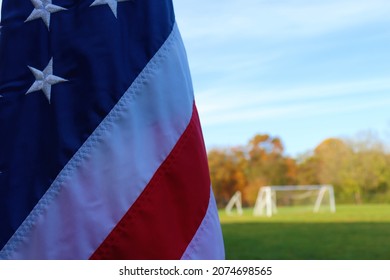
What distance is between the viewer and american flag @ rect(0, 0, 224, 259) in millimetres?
1216

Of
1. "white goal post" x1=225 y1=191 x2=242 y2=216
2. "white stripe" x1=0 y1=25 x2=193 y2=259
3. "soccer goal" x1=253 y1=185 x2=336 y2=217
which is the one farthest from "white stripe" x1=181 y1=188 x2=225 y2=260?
"white goal post" x1=225 y1=191 x2=242 y2=216

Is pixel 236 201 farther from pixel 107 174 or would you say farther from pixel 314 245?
pixel 107 174

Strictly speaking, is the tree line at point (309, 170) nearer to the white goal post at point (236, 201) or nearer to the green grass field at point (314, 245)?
Result: the white goal post at point (236, 201)

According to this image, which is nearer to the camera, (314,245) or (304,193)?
(314,245)

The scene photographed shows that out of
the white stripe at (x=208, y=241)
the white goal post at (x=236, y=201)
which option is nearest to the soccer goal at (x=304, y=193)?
the white goal post at (x=236, y=201)

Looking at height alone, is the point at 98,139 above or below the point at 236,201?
above

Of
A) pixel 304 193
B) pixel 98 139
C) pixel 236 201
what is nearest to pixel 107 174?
pixel 98 139

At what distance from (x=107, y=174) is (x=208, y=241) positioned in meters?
0.31

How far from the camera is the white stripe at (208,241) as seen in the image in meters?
1.28

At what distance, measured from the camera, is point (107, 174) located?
1.22 metres

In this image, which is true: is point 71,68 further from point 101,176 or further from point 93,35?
point 101,176

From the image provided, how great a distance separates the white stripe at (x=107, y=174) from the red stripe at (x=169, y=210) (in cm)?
2
